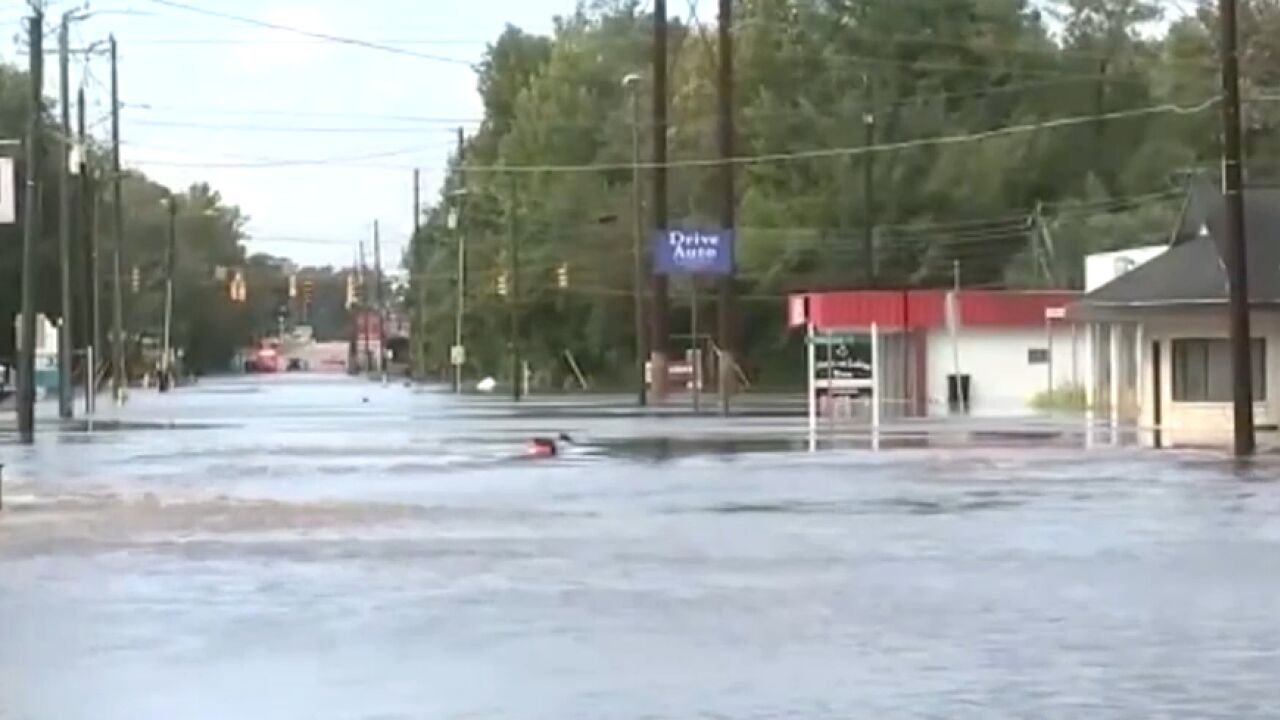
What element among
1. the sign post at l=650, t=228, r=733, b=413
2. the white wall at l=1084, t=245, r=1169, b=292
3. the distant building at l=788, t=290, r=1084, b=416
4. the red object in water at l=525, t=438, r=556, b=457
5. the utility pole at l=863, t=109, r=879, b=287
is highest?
the utility pole at l=863, t=109, r=879, b=287

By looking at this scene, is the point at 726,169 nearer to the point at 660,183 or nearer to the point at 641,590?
the point at 660,183

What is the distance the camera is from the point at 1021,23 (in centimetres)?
10462

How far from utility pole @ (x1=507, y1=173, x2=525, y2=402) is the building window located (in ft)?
115

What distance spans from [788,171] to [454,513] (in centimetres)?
7278

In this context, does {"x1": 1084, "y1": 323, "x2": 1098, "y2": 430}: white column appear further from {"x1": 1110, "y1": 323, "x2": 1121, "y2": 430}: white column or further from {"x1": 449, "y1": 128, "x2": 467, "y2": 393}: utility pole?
{"x1": 449, "y1": 128, "x2": 467, "y2": 393}: utility pole

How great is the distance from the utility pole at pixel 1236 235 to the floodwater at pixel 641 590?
11.4ft

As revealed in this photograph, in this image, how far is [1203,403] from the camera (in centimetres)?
5478

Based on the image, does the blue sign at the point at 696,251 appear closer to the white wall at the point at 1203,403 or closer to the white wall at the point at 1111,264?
the white wall at the point at 1111,264

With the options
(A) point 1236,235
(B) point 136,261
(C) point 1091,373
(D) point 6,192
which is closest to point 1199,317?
(A) point 1236,235

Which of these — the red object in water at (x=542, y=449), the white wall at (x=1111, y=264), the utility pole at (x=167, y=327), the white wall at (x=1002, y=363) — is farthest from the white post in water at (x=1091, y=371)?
the utility pole at (x=167, y=327)

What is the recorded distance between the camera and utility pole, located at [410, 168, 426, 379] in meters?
140

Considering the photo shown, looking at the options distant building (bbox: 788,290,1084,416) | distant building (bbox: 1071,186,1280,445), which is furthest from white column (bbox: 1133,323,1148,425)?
distant building (bbox: 788,290,1084,416)

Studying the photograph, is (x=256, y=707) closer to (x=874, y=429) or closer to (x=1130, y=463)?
(x=1130, y=463)

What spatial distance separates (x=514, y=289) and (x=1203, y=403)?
4742 centimetres
